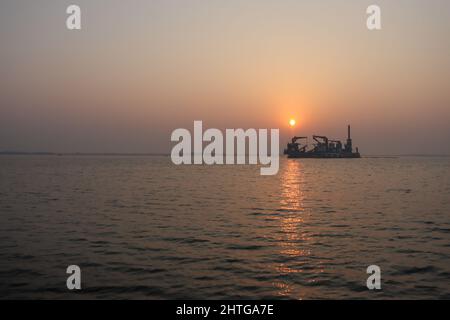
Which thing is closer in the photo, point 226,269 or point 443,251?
point 226,269

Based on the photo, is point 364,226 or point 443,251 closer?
point 443,251

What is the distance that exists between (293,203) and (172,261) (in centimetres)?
2098

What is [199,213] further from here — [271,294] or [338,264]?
[271,294]

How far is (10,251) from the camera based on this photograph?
15.6m

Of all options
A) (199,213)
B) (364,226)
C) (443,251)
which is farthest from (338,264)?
(199,213)

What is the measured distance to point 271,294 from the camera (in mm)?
11008

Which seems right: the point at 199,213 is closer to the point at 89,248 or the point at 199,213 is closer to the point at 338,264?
the point at 89,248

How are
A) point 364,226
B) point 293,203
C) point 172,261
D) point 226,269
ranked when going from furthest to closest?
1. point 293,203
2. point 364,226
3. point 172,261
4. point 226,269
